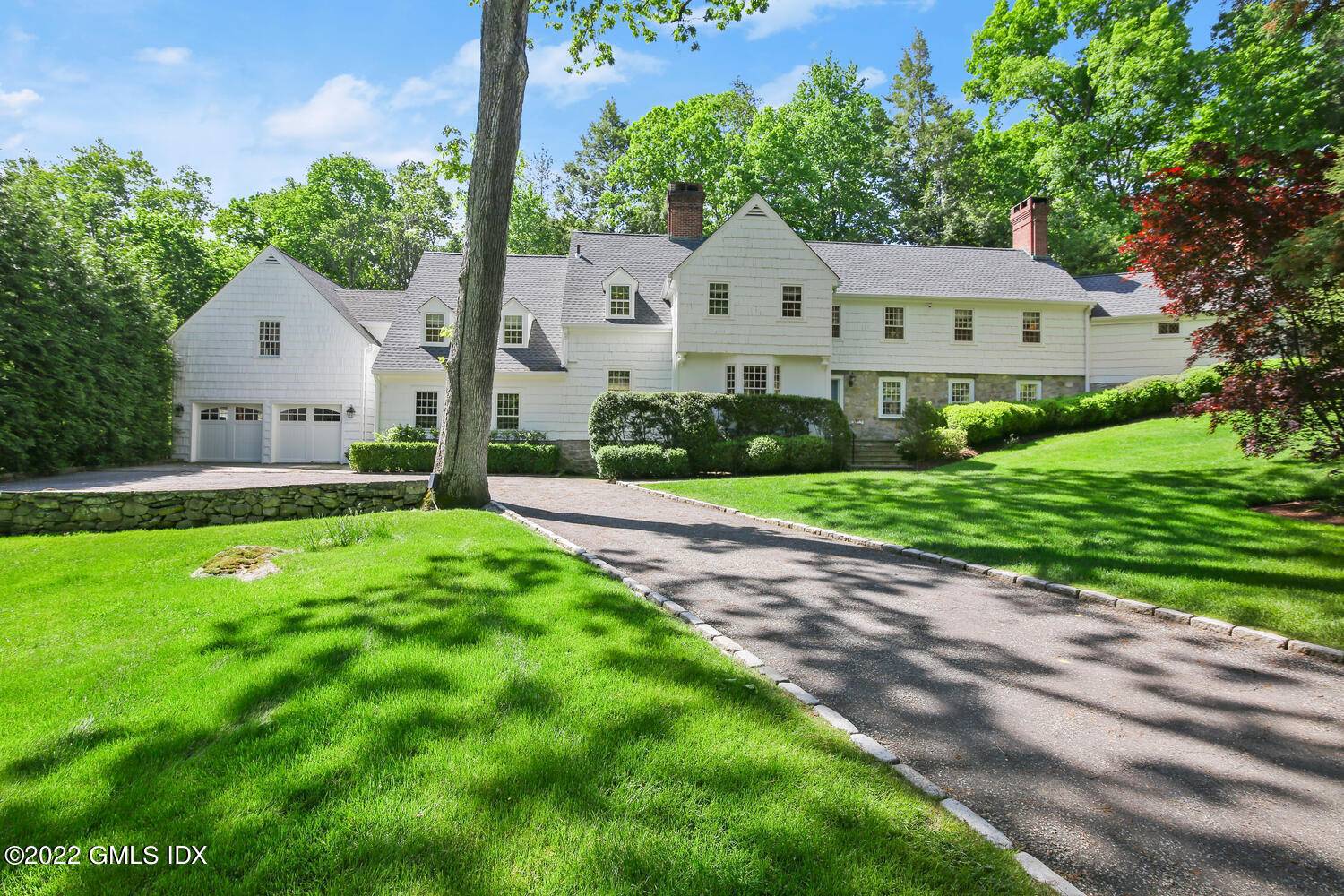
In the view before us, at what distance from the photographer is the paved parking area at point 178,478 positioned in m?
13.2

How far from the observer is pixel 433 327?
79.7 feet

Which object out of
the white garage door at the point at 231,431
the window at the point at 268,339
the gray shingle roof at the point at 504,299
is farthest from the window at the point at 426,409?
the white garage door at the point at 231,431

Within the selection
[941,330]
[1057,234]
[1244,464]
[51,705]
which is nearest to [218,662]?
[51,705]

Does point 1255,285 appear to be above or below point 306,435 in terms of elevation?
above

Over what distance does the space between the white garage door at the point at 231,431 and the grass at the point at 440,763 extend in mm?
21796

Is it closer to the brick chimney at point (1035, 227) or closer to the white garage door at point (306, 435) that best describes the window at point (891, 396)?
the brick chimney at point (1035, 227)

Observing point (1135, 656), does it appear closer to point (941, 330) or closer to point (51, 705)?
point (51, 705)

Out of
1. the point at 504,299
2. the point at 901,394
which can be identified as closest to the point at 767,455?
the point at 901,394

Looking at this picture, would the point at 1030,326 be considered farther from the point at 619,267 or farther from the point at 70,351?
the point at 70,351

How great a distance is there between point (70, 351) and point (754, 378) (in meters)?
20.7

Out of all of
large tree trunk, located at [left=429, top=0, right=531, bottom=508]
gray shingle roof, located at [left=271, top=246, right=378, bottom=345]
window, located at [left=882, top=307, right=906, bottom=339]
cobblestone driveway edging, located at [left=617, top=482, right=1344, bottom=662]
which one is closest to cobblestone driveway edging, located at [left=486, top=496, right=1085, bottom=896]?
cobblestone driveway edging, located at [left=617, top=482, right=1344, bottom=662]

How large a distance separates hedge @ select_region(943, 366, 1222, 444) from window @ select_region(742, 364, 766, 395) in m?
6.30

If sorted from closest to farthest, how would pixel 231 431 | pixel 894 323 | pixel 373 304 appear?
1. pixel 231 431
2. pixel 894 323
3. pixel 373 304

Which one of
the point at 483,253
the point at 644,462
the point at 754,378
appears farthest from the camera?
the point at 754,378
